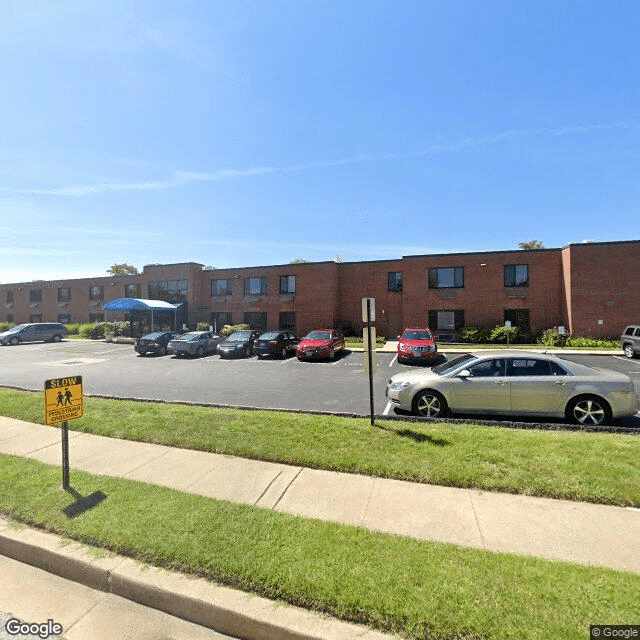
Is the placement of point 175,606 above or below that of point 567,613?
below

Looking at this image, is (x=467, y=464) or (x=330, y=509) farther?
(x=467, y=464)

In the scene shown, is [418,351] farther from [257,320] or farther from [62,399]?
[257,320]

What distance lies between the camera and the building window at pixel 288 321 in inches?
1160

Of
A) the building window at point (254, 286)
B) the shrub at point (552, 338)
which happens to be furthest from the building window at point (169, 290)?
the shrub at point (552, 338)

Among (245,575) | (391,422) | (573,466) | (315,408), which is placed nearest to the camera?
(245,575)

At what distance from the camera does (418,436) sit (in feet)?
19.7

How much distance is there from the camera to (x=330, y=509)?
159 inches

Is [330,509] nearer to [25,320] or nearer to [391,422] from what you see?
[391,422]

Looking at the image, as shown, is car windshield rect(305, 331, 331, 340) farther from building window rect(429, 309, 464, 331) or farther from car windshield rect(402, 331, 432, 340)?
building window rect(429, 309, 464, 331)

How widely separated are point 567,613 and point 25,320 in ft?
184

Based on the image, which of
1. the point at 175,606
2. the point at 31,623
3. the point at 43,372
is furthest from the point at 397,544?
the point at 43,372

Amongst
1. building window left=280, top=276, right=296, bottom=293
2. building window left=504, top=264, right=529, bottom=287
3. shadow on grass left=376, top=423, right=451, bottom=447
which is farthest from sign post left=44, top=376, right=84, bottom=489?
building window left=504, top=264, right=529, bottom=287

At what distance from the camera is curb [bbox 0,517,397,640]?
2.50 m
